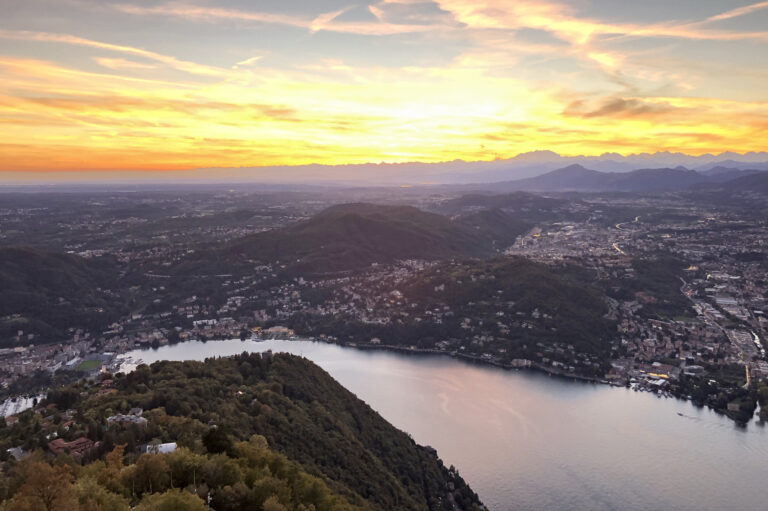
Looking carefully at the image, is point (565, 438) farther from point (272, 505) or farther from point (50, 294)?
point (50, 294)

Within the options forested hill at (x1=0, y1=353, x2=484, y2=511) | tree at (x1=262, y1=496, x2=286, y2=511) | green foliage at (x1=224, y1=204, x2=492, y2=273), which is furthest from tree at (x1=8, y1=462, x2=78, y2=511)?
green foliage at (x1=224, y1=204, x2=492, y2=273)

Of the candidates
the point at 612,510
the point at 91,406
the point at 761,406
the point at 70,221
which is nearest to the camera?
the point at 91,406

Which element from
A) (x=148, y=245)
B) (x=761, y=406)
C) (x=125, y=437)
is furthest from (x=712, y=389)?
(x=148, y=245)

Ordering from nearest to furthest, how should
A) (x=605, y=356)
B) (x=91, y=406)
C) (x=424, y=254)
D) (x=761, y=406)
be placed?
(x=91, y=406), (x=761, y=406), (x=605, y=356), (x=424, y=254)

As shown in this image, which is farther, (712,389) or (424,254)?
(424,254)

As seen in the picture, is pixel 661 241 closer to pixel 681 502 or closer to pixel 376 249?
pixel 376 249

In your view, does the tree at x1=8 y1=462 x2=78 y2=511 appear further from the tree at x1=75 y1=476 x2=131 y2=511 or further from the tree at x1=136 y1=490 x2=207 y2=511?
the tree at x1=136 y1=490 x2=207 y2=511

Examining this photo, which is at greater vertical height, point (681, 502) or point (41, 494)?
point (41, 494)

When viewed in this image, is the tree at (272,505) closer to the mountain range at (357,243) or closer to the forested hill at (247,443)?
the forested hill at (247,443)
